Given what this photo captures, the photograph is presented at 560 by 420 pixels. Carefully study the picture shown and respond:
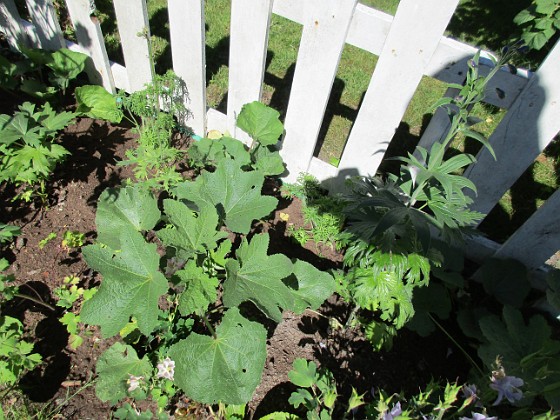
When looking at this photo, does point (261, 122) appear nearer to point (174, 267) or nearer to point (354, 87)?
point (174, 267)

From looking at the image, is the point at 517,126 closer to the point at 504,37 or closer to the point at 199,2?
the point at 199,2

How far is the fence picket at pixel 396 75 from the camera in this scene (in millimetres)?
2018

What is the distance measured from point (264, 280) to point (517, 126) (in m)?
1.58

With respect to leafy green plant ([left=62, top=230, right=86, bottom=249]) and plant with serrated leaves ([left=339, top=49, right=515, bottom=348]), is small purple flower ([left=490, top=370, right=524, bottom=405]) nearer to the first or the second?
plant with serrated leaves ([left=339, top=49, right=515, bottom=348])

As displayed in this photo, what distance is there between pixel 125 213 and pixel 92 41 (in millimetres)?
1746

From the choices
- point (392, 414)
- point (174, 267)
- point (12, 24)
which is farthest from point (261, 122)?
point (12, 24)

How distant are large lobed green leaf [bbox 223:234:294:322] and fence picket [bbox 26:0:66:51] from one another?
2.64 meters

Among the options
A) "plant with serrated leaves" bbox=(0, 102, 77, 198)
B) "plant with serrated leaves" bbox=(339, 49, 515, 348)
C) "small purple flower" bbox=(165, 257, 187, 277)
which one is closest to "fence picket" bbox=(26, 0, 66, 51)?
"plant with serrated leaves" bbox=(0, 102, 77, 198)

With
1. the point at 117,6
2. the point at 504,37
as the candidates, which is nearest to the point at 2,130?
the point at 117,6

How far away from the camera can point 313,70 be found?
8.16ft

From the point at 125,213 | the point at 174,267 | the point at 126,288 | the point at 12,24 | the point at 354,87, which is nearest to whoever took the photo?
the point at 126,288

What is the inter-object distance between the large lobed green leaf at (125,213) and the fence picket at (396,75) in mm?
1367

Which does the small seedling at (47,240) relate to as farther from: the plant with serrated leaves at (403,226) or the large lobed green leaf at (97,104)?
the plant with serrated leaves at (403,226)

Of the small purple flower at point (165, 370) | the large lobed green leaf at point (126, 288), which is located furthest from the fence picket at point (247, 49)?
the small purple flower at point (165, 370)
